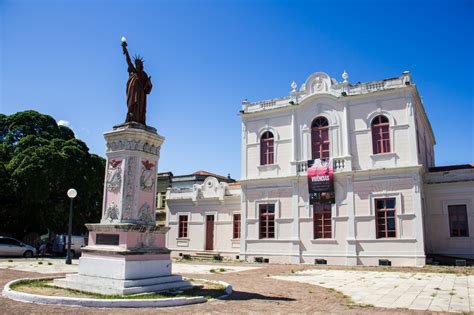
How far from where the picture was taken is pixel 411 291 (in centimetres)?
1011

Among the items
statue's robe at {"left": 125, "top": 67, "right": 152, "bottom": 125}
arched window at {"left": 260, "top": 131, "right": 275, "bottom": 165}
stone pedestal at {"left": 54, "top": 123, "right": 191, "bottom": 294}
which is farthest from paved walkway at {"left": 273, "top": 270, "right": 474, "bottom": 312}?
arched window at {"left": 260, "top": 131, "right": 275, "bottom": 165}

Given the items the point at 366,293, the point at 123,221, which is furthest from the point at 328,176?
the point at 123,221

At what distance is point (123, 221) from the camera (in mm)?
9336

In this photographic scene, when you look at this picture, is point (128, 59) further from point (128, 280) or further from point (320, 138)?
point (320, 138)

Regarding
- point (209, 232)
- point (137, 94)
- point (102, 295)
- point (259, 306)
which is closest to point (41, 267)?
point (102, 295)

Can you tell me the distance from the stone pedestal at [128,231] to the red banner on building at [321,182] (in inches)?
507

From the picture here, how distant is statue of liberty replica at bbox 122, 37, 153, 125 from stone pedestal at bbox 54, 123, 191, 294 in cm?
39

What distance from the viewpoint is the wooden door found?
2673 cm

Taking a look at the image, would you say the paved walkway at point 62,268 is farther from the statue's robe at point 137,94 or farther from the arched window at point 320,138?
the statue's robe at point 137,94

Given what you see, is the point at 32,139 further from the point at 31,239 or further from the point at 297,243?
the point at 297,243

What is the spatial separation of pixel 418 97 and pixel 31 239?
28284mm

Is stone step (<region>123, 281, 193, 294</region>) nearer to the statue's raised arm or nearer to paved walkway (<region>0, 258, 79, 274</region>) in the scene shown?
the statue's raised arm

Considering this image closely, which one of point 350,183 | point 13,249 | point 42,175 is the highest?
point 42,175

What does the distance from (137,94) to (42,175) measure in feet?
52.7
